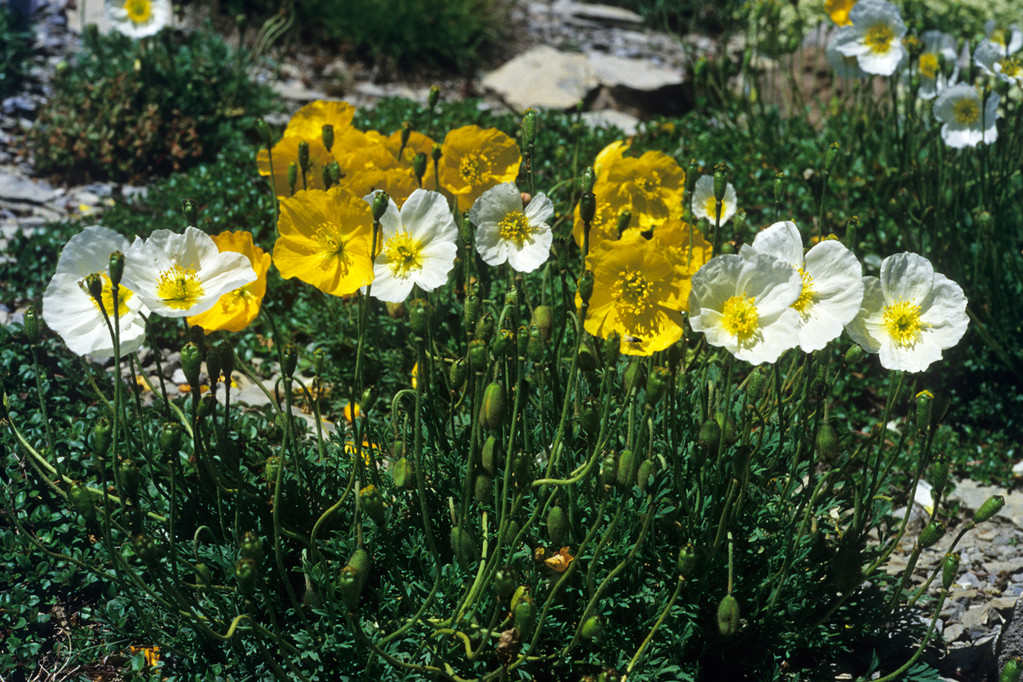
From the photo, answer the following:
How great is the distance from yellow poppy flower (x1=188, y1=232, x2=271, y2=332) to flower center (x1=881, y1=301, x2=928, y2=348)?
1.35 m

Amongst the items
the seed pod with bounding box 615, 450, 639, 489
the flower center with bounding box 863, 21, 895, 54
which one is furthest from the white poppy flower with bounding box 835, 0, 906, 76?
the seed pod with bounding box 615, 450, 639, 489

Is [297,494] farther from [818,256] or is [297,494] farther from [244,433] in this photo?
[818,256]

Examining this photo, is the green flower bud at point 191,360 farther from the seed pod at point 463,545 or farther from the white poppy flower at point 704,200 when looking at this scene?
the white poppy flower at point 704,200

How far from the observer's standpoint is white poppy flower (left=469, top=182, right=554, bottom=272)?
2055 mm

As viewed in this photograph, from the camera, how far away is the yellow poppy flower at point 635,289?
6.32 ft

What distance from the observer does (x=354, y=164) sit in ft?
7.61

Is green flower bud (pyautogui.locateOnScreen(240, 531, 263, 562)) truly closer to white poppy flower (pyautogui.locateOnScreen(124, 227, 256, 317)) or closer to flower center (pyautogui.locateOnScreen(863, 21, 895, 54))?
white poppy flower (pyautogui.locateOnScreen(124, 227, 256, 317))

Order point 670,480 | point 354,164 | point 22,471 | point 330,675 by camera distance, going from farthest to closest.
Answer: point 22,471, point 354,164, point 670,480, point 330,675

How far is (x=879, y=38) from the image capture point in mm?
3523

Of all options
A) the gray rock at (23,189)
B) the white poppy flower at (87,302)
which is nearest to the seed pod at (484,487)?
the white poppy flower at (87,302)

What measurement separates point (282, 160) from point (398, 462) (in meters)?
1.14

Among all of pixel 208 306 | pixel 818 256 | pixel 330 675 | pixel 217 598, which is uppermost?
pixel 818 256

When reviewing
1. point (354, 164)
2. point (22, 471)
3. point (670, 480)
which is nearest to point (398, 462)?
point (670, 480)

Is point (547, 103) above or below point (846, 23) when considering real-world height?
below
